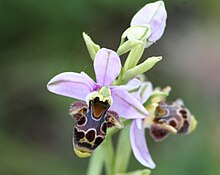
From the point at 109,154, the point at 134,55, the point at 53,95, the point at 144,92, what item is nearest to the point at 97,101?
the point at 134,55

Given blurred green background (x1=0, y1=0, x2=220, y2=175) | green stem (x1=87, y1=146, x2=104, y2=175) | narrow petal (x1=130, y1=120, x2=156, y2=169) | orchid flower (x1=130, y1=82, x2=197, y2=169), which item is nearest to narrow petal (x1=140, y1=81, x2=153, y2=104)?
orchid flower (x1=130, y1=82, x2=197, y2=169)

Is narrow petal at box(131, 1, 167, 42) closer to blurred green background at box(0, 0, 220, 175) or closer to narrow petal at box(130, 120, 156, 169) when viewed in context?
narrow petal at box(130, 120, 156, 169)

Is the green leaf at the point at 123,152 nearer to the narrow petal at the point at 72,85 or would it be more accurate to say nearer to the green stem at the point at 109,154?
the green stem at the point at 109,154

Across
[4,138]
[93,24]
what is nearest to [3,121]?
[4,138]

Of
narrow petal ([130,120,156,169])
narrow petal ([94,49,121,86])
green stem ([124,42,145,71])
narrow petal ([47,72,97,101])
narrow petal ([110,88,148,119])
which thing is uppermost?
green stem ([124,42,145,71])

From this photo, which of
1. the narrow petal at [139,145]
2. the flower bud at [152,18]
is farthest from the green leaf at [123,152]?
the flower bud at [152,18]

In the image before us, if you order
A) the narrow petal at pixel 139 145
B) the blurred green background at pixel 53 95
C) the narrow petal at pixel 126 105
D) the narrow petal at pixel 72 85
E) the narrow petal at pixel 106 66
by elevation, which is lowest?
the narrow petal at pixel 139 145

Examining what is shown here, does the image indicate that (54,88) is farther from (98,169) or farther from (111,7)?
(111,7)
